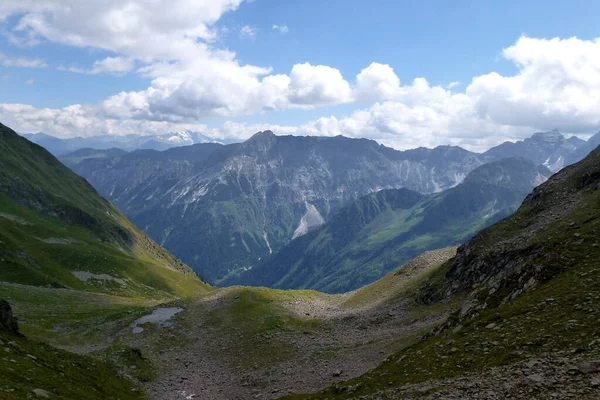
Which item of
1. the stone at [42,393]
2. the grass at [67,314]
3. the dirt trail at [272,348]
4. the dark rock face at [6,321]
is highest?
the dark rock face at [6,321]

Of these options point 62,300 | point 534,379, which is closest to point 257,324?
point 534,379

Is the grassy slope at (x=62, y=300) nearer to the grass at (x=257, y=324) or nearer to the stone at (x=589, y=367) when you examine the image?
the grass at (x=257, y=324)

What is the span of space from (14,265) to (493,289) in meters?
132

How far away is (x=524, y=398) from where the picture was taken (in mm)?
20719

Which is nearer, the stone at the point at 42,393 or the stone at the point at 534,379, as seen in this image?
the stone at the point at 534,379

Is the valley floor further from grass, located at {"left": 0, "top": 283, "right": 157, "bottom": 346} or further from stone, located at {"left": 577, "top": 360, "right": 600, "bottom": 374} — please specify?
stone, located at {"left": 577, "top": 360, "right": 600, "bottom": 374}

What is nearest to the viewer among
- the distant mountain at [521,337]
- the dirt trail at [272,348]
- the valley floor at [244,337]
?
the distant mountain at [521,337]

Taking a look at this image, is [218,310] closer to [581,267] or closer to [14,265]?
[581,267]

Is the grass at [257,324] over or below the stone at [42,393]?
below

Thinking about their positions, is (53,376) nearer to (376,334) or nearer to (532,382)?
(532,382)

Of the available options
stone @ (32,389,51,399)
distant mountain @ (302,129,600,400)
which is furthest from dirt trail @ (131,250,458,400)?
stone @ (32,389,51,399)

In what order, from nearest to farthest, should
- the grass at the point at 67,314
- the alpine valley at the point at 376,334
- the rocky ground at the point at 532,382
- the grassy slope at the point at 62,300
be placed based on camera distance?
the rocky ground at the point at 532,382
the alpine valley at the point at 376,334
the grassy slope at the point at 62,300
the grass at the point at 67,314

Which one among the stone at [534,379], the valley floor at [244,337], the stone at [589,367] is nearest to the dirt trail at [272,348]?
Answer: the valley floor at [244,337]

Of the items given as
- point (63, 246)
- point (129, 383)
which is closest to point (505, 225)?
point (129, 383)
